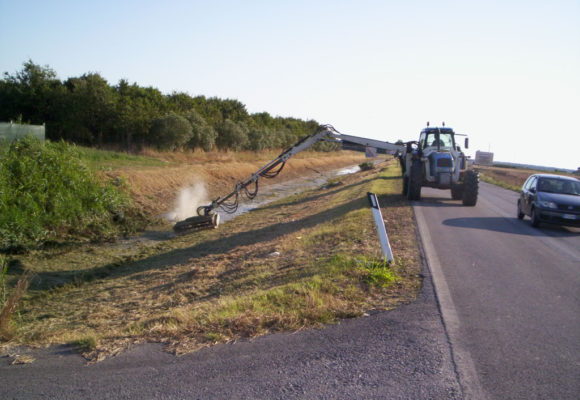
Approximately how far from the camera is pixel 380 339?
561 cm

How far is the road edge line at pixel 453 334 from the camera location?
14.7 feet

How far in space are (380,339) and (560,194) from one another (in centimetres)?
1188

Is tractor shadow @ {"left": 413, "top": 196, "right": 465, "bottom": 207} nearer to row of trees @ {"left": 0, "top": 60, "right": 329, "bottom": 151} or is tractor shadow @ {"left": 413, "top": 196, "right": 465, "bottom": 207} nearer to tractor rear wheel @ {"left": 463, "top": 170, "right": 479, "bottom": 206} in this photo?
tractor rear wheel @ {"left": 463, "top": 170, "right": 479, "bottom": 206}

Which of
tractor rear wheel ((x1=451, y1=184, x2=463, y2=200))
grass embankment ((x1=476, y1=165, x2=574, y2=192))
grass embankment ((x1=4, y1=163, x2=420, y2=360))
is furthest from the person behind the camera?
grass embankment ((x1=476, y1=165, x2=574, y2=192))

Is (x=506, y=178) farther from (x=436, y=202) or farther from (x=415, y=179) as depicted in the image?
(x=415, y=179)

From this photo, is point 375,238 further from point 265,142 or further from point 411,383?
point 265,142

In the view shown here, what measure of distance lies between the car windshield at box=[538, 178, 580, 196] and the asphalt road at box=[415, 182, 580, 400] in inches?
70.0

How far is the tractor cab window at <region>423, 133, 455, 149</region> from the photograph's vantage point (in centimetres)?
2050

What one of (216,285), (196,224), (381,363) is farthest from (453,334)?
(196,224)

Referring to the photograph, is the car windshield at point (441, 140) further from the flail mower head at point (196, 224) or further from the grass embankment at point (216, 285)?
the flail mower head at point (196, 224)

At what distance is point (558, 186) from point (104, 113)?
31841mm

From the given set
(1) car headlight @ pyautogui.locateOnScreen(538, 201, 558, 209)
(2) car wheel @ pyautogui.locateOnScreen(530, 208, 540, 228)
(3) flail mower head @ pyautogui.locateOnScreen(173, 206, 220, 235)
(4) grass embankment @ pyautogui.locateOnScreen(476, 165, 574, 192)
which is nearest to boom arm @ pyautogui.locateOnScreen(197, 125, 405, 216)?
(3) flail mower head @ pyautogui.locateOnScreen(173, 206, 220, 235)

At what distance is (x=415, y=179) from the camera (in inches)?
760

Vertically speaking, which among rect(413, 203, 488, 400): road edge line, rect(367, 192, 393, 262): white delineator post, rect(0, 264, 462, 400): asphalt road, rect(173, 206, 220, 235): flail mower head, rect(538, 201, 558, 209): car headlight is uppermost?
rect(538, 201, 558, 209): car headlight
